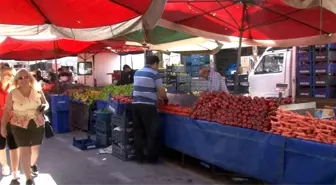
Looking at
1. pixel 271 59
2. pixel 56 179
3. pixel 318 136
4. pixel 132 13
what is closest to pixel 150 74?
pixel 132 13

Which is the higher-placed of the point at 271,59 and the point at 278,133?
the point at 271,59

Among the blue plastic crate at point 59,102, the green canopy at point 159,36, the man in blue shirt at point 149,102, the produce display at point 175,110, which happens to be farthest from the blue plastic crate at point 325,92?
the blue plastic crate at point 59,102

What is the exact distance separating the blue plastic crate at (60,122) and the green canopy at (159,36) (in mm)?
→ 2685

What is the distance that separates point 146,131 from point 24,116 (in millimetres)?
2382

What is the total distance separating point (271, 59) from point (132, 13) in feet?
23.2

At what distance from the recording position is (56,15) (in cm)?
619

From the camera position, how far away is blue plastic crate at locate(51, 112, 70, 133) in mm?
10492

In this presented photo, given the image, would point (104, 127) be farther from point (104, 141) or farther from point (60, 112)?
point (60, 112)

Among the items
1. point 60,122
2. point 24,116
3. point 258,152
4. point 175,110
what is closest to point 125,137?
point 175,110

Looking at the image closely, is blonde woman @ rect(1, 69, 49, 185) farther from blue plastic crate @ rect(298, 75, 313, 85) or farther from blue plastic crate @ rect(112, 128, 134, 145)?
blue plastic crate @ rect(298, 75, 313, 85)

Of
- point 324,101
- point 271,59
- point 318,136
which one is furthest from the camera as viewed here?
point 271,59

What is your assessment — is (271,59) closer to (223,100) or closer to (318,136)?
(223,100)

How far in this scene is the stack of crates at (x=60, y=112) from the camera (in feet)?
34.0

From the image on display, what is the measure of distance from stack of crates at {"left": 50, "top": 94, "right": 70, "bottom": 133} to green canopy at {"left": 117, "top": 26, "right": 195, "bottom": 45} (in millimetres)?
2332
